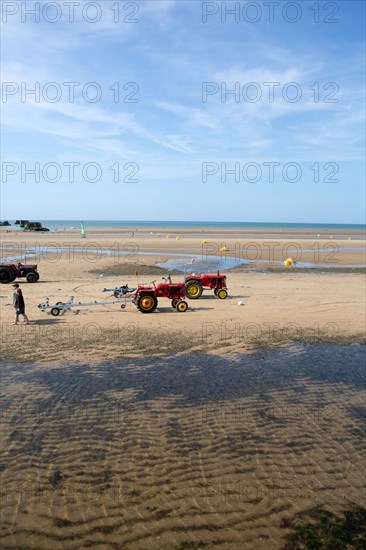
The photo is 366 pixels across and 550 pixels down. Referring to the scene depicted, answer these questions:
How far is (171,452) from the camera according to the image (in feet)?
22.1

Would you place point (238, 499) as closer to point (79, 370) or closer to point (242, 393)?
point (242, 393)

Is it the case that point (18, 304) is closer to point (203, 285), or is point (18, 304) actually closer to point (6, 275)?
point (203, 285)

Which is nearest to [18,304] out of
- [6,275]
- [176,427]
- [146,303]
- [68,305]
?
[68,305]

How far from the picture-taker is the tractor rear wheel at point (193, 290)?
61.8 ft

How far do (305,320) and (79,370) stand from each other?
8.43m

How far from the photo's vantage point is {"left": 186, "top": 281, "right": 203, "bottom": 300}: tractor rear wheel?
61.8ft

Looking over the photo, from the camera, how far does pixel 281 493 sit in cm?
586

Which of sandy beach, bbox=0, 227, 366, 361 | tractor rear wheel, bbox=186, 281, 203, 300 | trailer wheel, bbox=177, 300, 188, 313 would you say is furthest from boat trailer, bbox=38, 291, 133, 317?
tractor rear wheel, bbox=186, 281, 203, 300

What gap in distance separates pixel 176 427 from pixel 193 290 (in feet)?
37.9

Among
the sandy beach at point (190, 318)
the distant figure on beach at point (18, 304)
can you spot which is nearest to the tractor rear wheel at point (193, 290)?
the sandy beach at point (190, 318)

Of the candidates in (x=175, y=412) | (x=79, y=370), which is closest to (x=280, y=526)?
(x=175, y=412)

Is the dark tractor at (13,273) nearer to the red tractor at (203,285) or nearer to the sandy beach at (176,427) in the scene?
the sandy beach at (176,427)

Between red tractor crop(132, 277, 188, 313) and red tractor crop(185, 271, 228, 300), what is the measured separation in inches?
85.9

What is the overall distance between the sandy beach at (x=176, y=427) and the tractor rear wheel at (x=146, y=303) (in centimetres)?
44
